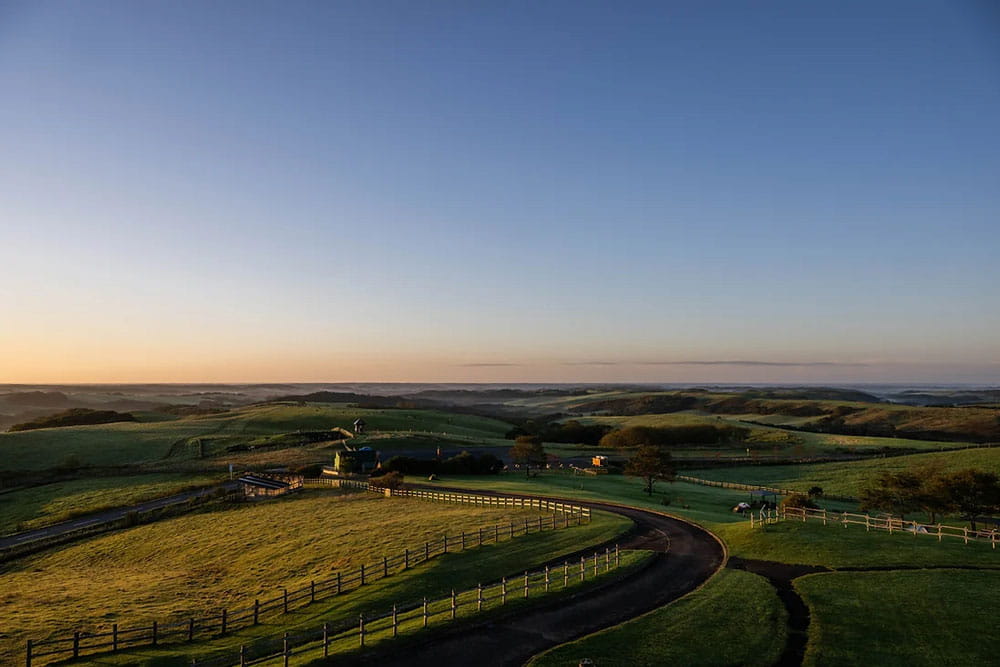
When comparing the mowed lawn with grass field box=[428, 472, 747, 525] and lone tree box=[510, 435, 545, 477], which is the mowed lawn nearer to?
lone tree box=[510, 435, 545, 477]

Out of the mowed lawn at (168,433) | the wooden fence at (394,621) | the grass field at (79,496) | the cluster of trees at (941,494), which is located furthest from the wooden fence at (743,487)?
the grass field at (79,496)

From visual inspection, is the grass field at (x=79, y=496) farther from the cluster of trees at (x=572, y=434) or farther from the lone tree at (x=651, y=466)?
the cluster of trees at (x=572, y=434)

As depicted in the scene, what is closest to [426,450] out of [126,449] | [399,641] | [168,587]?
[126,449]

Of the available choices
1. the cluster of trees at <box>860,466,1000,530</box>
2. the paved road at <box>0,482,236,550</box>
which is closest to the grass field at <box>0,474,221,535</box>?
the paved road at <box>0,482,236,550</box>

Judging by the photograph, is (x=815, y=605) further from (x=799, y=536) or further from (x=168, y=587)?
(x=168, y=587)

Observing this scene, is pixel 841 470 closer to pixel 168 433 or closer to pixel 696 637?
pixel 696 637

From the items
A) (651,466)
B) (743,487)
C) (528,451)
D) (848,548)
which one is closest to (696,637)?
(848,548)
